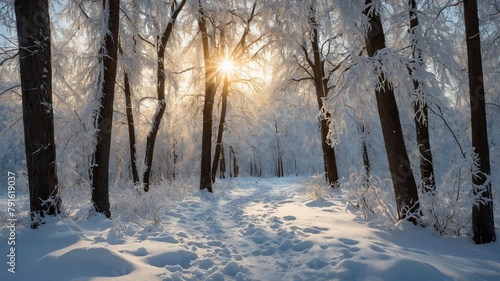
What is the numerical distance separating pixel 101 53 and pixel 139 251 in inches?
177

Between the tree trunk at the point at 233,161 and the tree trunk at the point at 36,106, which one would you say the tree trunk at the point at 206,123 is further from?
the tree trunk at the point at 233,161

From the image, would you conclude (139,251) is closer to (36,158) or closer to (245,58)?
(36,158)

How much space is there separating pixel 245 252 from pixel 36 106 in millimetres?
3856

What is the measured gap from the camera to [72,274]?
2.76m

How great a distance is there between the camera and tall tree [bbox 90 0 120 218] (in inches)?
219

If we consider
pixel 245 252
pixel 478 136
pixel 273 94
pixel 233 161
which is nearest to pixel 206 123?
pixel 273 94

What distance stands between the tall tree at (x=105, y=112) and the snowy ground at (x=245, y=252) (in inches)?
23.2

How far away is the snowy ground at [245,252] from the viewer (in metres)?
2.96

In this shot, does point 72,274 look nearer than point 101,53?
Yes

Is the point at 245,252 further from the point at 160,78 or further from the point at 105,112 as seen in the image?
the point at 160,78

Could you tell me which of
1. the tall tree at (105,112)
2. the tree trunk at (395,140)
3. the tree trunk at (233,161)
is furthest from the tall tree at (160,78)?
the tree trunk at (233,161)

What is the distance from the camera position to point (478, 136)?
15.3 feet

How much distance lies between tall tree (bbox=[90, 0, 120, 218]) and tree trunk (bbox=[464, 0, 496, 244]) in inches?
263

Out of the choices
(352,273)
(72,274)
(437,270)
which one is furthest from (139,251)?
(437,270)
